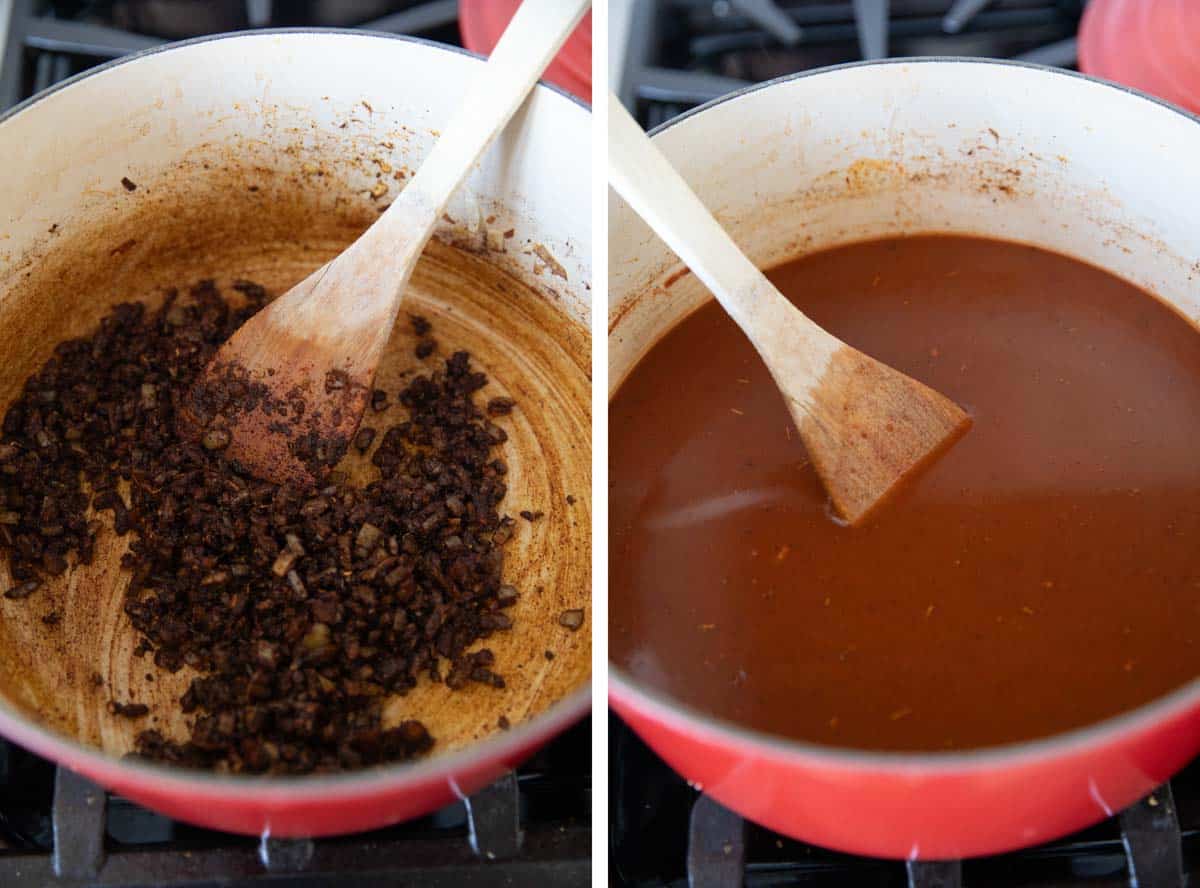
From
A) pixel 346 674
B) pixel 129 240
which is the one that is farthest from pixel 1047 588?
pixel 129 240

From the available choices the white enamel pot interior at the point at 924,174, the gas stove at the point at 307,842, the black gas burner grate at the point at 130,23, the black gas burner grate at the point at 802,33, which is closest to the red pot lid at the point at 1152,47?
the black gas burner grate at the point at 802,33

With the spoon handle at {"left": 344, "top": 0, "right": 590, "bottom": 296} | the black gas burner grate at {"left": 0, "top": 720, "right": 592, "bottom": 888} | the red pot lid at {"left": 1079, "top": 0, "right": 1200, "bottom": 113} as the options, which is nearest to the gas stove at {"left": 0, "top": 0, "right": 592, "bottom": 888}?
the black gas burner grate at {"left": 0, "top": 720, "right": 592, "bottom": 888}

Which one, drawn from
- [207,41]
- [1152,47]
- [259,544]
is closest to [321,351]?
[259,544]

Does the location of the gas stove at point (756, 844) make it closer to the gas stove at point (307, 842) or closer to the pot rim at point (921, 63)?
the gas stove at point (307, 842)

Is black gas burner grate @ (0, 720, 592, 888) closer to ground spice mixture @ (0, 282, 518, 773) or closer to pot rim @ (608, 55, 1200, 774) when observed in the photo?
ground spice mixture @ (0, 282, 518, 773)

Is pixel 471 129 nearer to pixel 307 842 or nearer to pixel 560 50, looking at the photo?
pixel 560 50
